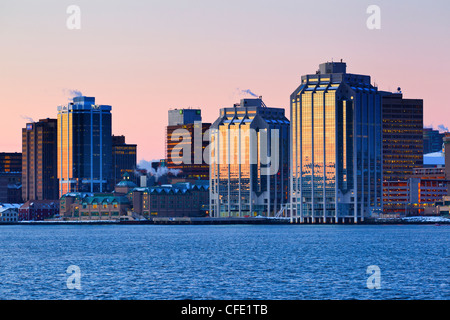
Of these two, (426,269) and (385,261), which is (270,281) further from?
(385,261)

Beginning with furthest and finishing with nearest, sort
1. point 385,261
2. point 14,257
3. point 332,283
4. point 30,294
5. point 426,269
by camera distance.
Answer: point 14,257, point 385,261, point 426,269, point 332,283, point 30,294

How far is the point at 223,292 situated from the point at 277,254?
5493 cm

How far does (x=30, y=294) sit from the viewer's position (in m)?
72.6
